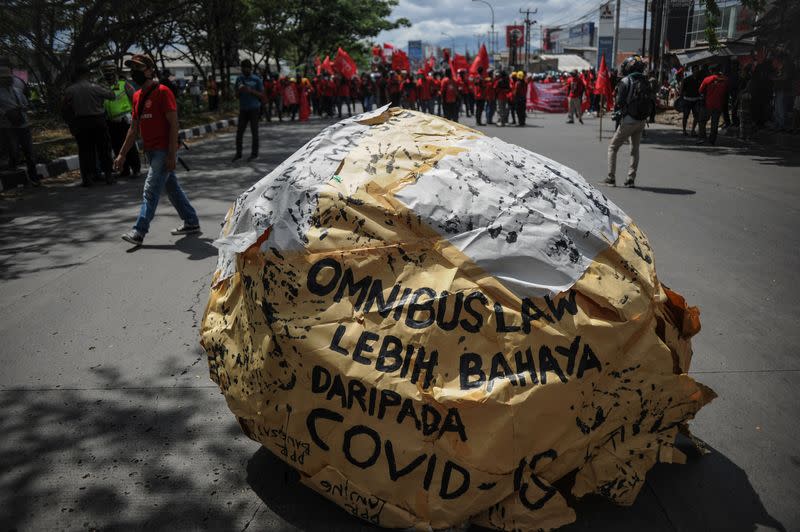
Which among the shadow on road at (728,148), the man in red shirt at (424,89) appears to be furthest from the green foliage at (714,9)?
the man in red shirt at (424,89)

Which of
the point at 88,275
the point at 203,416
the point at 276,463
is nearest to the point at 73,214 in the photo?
the point at 88,275

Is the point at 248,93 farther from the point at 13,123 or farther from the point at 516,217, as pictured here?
the point at 516,217

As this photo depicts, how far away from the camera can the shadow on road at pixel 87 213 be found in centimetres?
639

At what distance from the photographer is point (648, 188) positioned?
29.6 ft

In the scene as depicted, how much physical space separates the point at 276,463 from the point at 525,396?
49.6 inches

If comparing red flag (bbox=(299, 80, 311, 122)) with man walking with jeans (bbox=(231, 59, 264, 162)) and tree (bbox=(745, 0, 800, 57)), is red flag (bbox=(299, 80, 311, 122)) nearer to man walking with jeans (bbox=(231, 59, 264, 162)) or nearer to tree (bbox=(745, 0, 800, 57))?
man walking with jeans (bbox=(231, 59, 264, 162))

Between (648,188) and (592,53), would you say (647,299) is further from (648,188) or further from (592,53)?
(592,53)

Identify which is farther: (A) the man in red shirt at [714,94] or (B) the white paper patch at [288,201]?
(A) the man in red shirt at [714,94]

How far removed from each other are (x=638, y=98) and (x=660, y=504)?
736cm

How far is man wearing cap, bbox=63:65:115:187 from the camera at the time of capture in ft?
32.4

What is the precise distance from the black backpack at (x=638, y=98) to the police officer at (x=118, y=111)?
320 inches

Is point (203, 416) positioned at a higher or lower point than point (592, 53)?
lower

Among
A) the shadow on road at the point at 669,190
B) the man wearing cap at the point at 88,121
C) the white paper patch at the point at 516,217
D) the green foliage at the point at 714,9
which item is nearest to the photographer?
the white paper patch at the point at 516,217

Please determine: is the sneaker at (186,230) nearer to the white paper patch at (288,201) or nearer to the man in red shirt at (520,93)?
the white paper patch at (288,201)
